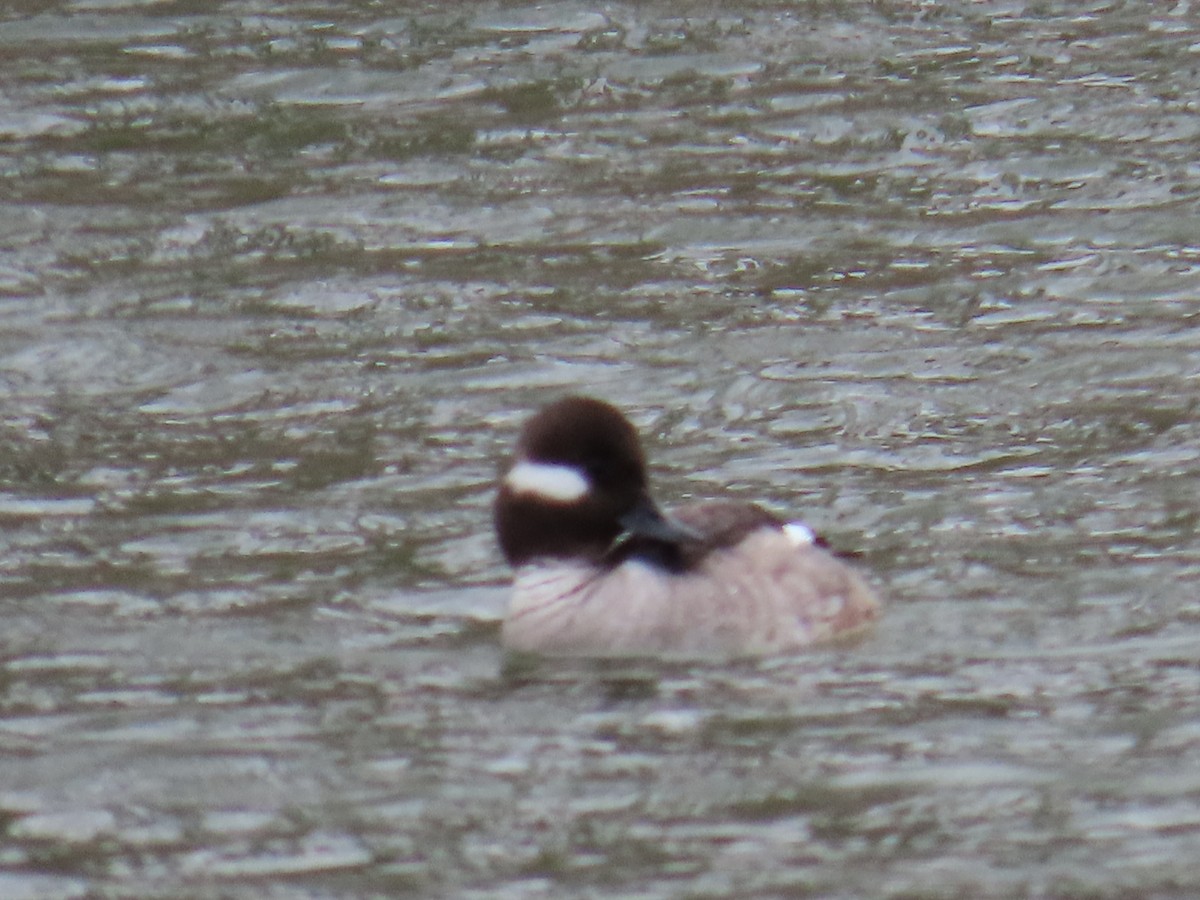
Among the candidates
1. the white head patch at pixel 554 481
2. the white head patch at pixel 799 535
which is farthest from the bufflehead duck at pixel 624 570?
the white head patch at pixel 799 535

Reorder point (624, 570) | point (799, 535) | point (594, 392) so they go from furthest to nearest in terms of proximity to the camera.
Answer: point (594, 392) → point (799, 535) → point (624, 570)

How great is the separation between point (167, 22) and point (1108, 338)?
7.72 meters

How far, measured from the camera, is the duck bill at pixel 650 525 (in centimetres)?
979

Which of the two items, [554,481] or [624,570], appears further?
[624,570]

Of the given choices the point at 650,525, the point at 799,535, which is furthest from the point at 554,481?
the point at 799,535

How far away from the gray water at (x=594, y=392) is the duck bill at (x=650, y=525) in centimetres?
50

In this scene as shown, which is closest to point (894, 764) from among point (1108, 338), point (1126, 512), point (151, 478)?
point (1126, 512)

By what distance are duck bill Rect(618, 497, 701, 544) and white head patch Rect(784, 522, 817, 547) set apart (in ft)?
1.56

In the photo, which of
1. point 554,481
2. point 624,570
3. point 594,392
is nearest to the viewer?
point 554,481

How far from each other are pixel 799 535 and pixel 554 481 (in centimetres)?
99

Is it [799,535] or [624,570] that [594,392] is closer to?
[799,535]

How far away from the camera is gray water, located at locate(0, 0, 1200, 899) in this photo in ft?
26.4

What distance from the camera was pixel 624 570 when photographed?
32.5 ft

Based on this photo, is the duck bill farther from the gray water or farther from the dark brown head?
the gray water
